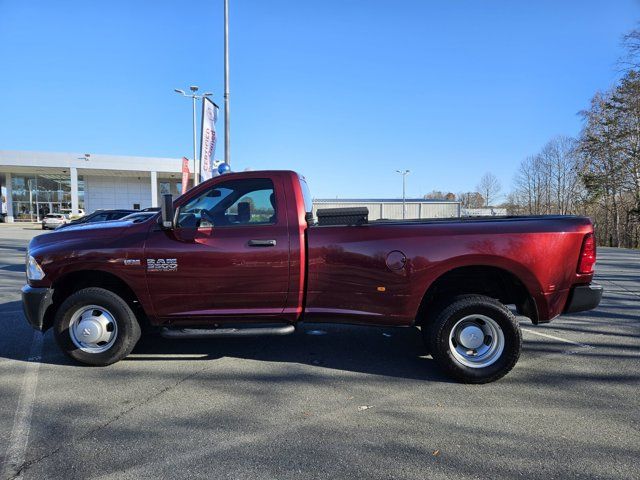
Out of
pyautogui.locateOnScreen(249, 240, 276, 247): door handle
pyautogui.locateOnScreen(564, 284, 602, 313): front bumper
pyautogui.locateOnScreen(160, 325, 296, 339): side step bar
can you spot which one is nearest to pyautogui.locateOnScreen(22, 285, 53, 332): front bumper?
pyautogui.locateOnScreen(160, 325, 296, 339): side step bar

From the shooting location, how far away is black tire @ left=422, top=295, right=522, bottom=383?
12.9 feet

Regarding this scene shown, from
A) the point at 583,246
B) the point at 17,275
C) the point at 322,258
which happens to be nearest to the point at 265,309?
the point at 322,258

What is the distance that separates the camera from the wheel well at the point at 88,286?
14.3ft

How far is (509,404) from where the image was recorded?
3.52 metres

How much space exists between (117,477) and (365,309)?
7.94ft

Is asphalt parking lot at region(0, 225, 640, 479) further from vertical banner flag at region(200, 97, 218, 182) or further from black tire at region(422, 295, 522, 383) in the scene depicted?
vertical banner flag at region(200, 97, 218, 182)

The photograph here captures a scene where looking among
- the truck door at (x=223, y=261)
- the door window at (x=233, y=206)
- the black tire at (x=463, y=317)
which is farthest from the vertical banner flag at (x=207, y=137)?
the black tire at (x=463, y=317)

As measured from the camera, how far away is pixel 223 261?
4.09m

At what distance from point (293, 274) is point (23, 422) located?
8.02 ft

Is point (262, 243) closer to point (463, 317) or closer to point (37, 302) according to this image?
point (463, 317)

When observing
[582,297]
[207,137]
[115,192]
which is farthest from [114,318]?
[115,192]

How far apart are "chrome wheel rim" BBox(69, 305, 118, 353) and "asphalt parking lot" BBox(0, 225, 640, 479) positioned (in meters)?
0.25

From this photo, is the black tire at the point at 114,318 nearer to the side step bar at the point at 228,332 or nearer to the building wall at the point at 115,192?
the side step bar at the point at 228,332

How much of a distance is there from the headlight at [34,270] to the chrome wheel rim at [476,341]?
13.5 ft
